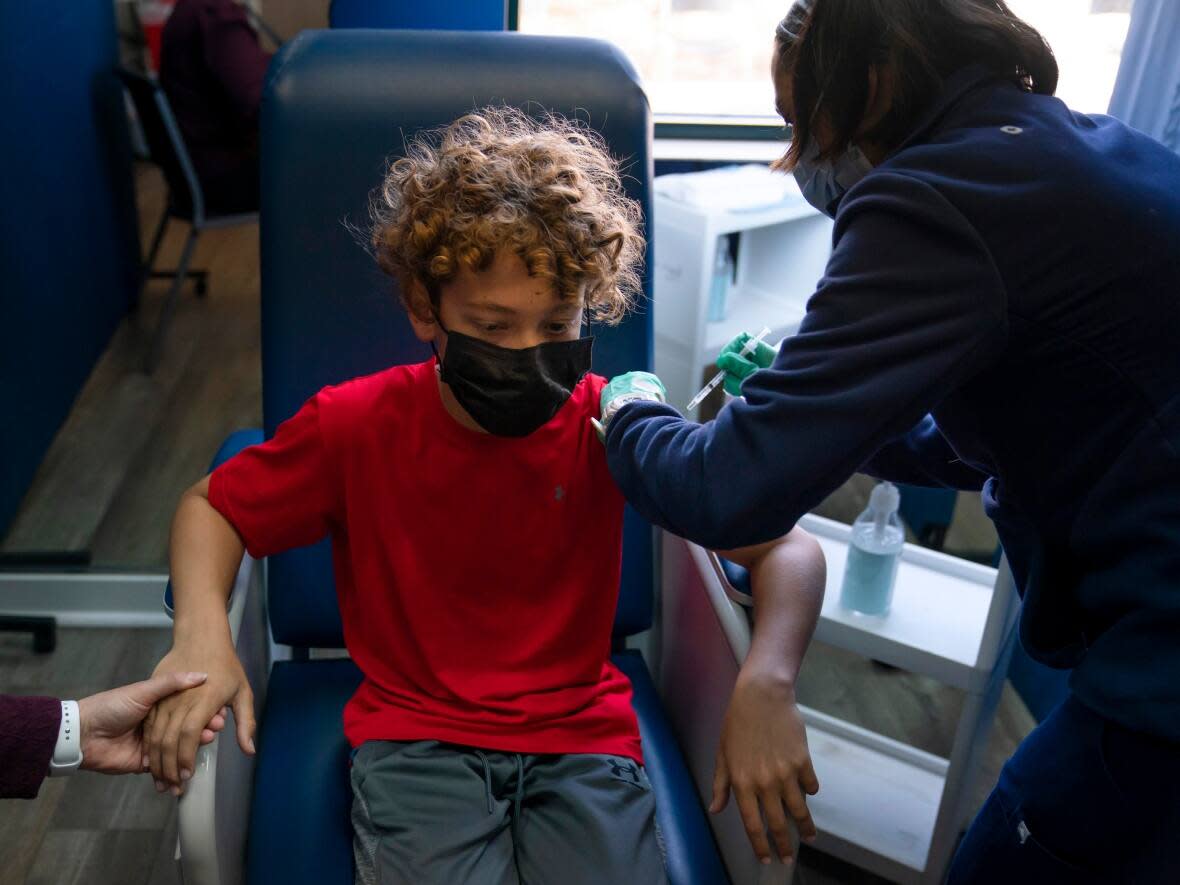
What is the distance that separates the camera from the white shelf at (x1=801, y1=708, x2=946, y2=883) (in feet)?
5.75

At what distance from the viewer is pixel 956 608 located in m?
1.76

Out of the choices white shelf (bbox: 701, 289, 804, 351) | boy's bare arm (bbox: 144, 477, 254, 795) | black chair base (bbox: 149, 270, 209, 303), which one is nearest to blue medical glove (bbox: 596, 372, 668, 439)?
boy's bare arm (bbox: 144, 477, 254, 795)

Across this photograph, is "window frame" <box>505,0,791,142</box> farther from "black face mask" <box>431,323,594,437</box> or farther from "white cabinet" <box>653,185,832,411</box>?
"black face mask" <box>431,323,594,437</box>

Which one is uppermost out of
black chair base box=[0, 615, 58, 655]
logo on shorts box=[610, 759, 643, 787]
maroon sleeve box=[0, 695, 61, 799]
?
maroon sleeve box=[0, 695, 61, 799]

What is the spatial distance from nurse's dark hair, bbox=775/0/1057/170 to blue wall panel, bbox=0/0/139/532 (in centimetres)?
210

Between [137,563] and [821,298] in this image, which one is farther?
[137,563]

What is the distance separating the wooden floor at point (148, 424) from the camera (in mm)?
2479

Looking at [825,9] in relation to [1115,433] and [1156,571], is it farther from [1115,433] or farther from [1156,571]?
[1156,571]

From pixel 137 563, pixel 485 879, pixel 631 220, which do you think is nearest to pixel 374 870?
pixel 485 879

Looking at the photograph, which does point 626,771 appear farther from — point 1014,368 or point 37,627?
point 37,627

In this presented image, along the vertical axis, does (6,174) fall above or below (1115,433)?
below

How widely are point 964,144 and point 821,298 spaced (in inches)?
6.3

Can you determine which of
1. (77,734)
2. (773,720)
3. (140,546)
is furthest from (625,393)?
(140,546)

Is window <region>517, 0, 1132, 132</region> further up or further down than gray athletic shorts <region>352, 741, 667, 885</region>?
further up
